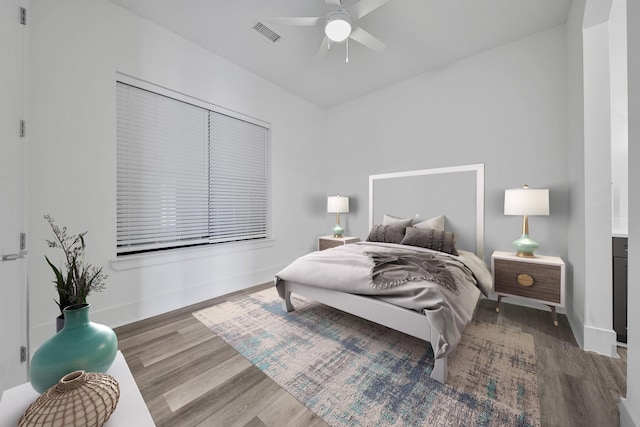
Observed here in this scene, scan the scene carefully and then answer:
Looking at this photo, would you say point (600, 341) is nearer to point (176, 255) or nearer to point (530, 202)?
point (530, 202)

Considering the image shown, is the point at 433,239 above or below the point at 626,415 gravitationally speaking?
above

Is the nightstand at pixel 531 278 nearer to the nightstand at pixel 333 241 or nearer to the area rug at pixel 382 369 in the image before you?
the area rug at pixel 382 369

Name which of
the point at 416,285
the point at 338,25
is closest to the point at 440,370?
the point at 416,285

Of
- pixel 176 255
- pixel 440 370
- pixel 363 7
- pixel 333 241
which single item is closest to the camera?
pixel 440 370

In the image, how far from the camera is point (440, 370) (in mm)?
1492

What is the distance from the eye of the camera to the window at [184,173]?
2371 millimetres

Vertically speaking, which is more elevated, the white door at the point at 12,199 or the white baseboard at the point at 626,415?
the white door at the point at 12,199

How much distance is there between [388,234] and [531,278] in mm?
1442

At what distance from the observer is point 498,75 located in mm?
2848

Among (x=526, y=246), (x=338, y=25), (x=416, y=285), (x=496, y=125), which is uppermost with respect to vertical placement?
(x=338, y=25)

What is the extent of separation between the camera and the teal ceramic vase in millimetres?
716

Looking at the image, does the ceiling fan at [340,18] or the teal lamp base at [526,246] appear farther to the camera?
the teal lamp base at [526,246]

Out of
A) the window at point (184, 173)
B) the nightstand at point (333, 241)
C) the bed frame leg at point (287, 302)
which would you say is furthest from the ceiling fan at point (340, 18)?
the nightstand at point (333, 241)

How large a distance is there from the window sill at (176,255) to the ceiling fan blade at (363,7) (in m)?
2.78
